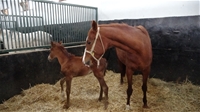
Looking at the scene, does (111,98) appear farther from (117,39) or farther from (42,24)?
(42,24)

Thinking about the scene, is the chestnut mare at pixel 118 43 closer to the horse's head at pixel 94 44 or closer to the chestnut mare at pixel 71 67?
the horse's head at pixel 94 44

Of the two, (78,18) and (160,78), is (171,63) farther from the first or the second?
(78,18)

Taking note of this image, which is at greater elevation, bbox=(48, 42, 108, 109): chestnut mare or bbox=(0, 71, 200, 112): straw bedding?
bbox=(48, 42, 108, 109): chestnut mare

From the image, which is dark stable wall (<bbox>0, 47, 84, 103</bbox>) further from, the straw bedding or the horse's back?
the horse's back

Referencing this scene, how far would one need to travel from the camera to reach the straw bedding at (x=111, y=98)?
2.45m

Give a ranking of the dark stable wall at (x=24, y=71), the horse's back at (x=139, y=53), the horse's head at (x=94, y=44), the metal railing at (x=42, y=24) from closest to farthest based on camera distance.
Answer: the horse's head at (x=94, y=44), the horse's back at (x=139, y=53), the dark stable wall at (x=24, y=71), the metal railing at (x=42, y=24)

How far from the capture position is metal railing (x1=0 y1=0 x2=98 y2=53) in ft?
8.96

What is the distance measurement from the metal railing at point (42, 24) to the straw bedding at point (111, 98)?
0.93 metres

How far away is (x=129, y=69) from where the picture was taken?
7.82 feet

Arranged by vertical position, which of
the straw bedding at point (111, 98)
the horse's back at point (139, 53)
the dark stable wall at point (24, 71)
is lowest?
the straw bedding at point (111, 98)

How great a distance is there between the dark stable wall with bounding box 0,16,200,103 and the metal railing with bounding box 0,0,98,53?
254mm

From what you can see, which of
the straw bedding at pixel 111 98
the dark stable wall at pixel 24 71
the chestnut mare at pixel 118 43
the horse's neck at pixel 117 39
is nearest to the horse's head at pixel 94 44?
the chestnut mare at pixel 118 43

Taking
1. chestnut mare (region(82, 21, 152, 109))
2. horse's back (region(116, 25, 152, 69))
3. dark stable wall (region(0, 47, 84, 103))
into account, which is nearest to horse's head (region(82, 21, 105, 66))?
chestnut mare (region(82, 21, 152, 109))

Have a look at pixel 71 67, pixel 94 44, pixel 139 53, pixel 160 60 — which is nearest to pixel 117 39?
pixel 94 44
